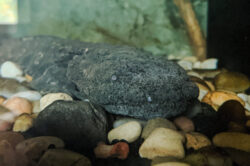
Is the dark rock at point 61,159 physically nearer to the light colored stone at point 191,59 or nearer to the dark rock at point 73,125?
the dark rock at point 73,125

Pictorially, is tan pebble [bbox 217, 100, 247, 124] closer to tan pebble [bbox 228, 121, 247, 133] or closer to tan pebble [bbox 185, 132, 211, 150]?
tan pebble [bbox 228, 121, 247, 133]

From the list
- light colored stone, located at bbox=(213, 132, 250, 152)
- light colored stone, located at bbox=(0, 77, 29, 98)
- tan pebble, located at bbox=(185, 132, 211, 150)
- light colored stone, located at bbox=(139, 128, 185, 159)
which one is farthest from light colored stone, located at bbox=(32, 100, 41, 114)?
light colored stone, located at bbox=(213, 132, 250, 152)

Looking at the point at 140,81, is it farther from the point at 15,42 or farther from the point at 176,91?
the point at 15,42

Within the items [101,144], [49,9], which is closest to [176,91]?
[101,144]

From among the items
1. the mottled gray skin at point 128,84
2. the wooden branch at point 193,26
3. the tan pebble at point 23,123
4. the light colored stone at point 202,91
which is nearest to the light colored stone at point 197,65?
the wooden branch at point 193,26

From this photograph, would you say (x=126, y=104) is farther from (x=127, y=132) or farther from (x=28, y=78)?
(x=28, y=78)

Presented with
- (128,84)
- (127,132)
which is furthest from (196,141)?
(128,84)
